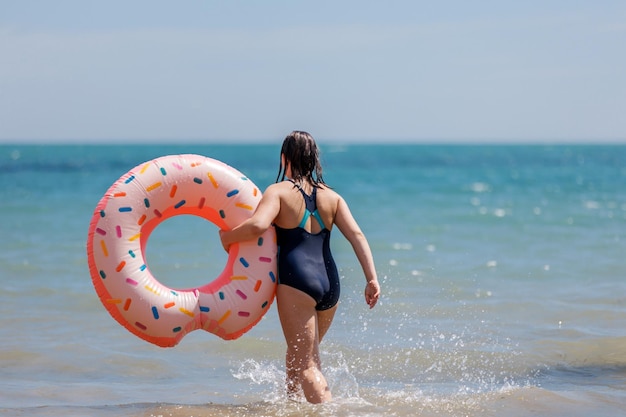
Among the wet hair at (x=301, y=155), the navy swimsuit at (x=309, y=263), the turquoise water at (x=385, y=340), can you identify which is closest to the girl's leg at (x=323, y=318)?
the navy swimsuit at (x=309, y=263)

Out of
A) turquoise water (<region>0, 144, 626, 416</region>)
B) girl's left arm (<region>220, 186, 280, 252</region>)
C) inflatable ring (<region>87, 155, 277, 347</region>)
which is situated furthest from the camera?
turquoise water (<region>0, 144, 626, 416</region>)

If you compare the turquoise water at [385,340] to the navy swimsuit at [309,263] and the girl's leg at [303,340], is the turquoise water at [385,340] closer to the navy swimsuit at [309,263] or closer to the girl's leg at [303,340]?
the girl's leg at [303,340]

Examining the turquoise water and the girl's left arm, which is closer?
the girl's left arm

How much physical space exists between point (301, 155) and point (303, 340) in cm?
87

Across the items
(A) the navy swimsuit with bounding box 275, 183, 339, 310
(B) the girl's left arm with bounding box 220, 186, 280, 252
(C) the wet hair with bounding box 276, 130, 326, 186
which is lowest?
(A) the navy swimsuit with bounding box 275, 183, 339, 310

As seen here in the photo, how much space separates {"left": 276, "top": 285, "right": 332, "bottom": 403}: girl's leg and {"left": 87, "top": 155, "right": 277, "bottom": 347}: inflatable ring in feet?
0.54

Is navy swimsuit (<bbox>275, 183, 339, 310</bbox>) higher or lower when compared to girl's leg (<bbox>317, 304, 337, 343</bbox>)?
higher

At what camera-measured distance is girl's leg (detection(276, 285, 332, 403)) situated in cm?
414

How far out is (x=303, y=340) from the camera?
4.14 m

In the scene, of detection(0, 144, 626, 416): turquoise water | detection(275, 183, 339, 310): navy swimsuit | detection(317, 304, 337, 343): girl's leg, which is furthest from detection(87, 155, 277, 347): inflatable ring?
detection(0, 144, 626, 416): turquoise water

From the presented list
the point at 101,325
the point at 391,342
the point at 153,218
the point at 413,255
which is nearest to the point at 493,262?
the point at 413,255

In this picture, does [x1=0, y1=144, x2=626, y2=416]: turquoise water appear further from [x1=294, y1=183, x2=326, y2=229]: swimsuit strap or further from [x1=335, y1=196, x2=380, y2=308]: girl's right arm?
[x1=294, y1=183, x2=326, y2=229]: swimsuit strap

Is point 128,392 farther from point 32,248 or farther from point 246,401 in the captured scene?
point 32,248

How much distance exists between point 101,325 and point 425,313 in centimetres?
244
